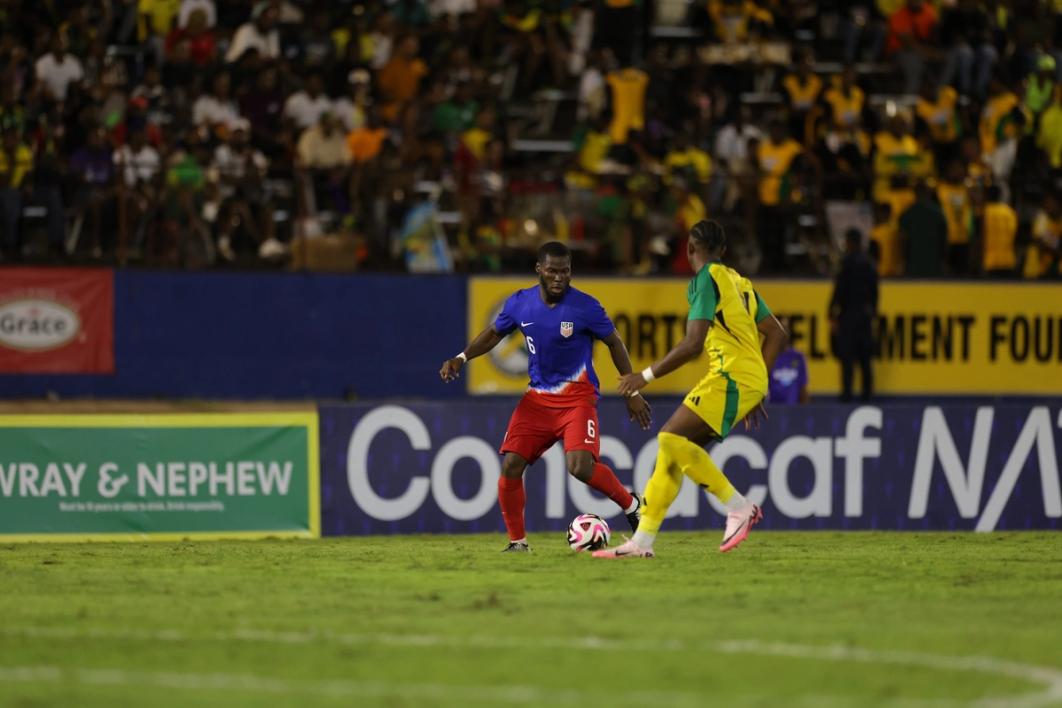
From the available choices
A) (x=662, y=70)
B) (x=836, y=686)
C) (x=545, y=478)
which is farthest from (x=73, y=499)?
(x=662, y=70)

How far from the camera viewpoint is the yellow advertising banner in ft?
76.0

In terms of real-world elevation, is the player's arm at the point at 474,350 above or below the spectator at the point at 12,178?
below

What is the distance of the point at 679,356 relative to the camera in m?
11.6

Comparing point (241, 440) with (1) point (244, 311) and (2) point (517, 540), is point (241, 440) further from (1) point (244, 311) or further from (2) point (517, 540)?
(1) point (244, 311)

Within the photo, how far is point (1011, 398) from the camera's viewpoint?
81.2 ft

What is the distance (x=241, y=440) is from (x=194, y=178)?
20.9ft

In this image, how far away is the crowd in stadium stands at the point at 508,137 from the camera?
70.7 ft

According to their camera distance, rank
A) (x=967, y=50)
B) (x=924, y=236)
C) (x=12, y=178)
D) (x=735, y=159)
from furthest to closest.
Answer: (x=967, y=50)
(x=735, y=159)
(x=924, y=236)
(x=12, y=178)

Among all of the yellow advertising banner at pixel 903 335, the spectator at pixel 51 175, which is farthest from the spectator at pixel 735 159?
the spectator at pixel 51 175

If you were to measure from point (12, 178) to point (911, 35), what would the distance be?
45.8ft

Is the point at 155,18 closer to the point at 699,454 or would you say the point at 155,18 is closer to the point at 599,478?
the point at 599,478

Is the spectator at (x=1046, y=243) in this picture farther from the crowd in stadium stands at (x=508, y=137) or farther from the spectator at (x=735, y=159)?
the spectator at (x=735, y=159)

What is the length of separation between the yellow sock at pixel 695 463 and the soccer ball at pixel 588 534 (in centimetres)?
107

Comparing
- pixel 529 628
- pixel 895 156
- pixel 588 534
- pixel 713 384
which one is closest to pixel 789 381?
pixel 895 156
